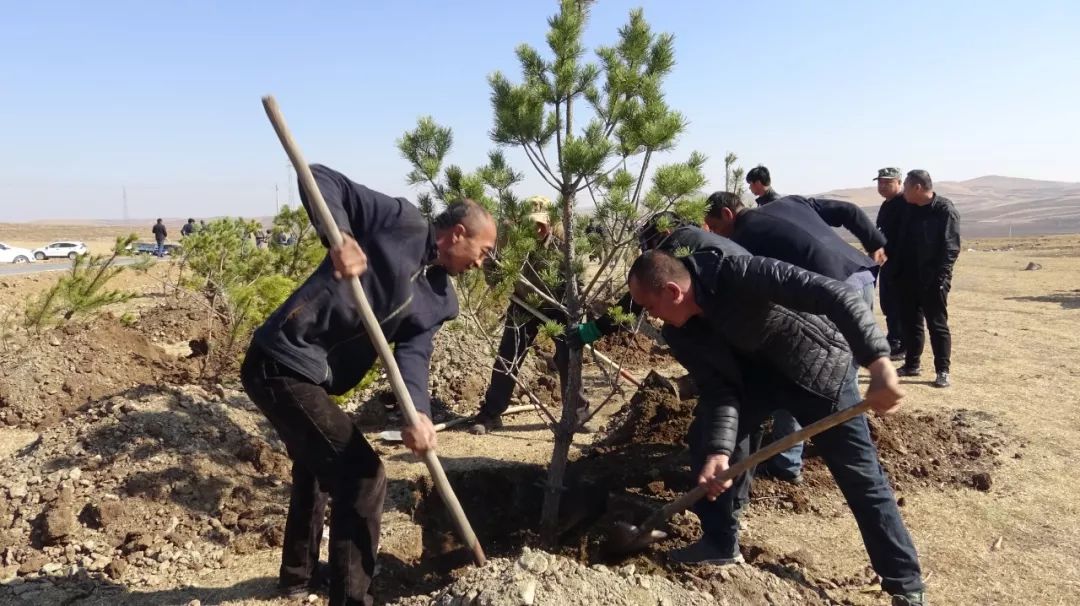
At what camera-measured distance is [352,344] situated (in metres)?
2.67

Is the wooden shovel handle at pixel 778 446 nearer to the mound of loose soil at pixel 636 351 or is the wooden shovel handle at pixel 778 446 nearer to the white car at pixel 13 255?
the mound of loose soil at pixel 636 351

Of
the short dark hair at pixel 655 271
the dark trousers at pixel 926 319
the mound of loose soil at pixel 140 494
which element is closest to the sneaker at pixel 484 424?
the mound of loose soil at pixel 140 494

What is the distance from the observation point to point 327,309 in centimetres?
251

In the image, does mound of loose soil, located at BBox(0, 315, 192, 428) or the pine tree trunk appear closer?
the pine tree trunk

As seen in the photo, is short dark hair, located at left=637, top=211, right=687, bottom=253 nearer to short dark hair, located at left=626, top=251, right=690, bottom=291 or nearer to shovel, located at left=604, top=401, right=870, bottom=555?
short dark hair, located at left=626, top=251, right=690, bottom=291

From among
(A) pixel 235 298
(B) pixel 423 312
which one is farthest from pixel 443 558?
(A) pixel 235 298

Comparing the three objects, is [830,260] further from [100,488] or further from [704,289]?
[100,488]

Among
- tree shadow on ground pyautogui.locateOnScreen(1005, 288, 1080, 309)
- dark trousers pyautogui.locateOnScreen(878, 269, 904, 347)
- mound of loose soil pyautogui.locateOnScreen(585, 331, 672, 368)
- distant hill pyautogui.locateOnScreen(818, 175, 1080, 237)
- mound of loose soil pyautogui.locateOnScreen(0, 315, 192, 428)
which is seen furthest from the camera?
distant hill pyautogui.locateOnScreen(818, 175, 1080, 237)

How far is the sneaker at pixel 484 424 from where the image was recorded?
16.4 ft

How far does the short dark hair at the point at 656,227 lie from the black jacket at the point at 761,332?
22.8 inches

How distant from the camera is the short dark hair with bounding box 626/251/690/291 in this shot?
2.60m

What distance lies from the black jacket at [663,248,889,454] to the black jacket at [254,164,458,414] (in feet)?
3.17

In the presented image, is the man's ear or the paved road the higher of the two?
the man's ear

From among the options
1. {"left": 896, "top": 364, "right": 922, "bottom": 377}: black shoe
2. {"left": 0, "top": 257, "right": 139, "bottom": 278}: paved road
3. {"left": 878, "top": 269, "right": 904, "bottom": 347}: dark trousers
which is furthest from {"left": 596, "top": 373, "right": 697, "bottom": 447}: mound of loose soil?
{"left": 0, "top": 257, "right": 139, "bottom": 278}: paved road
